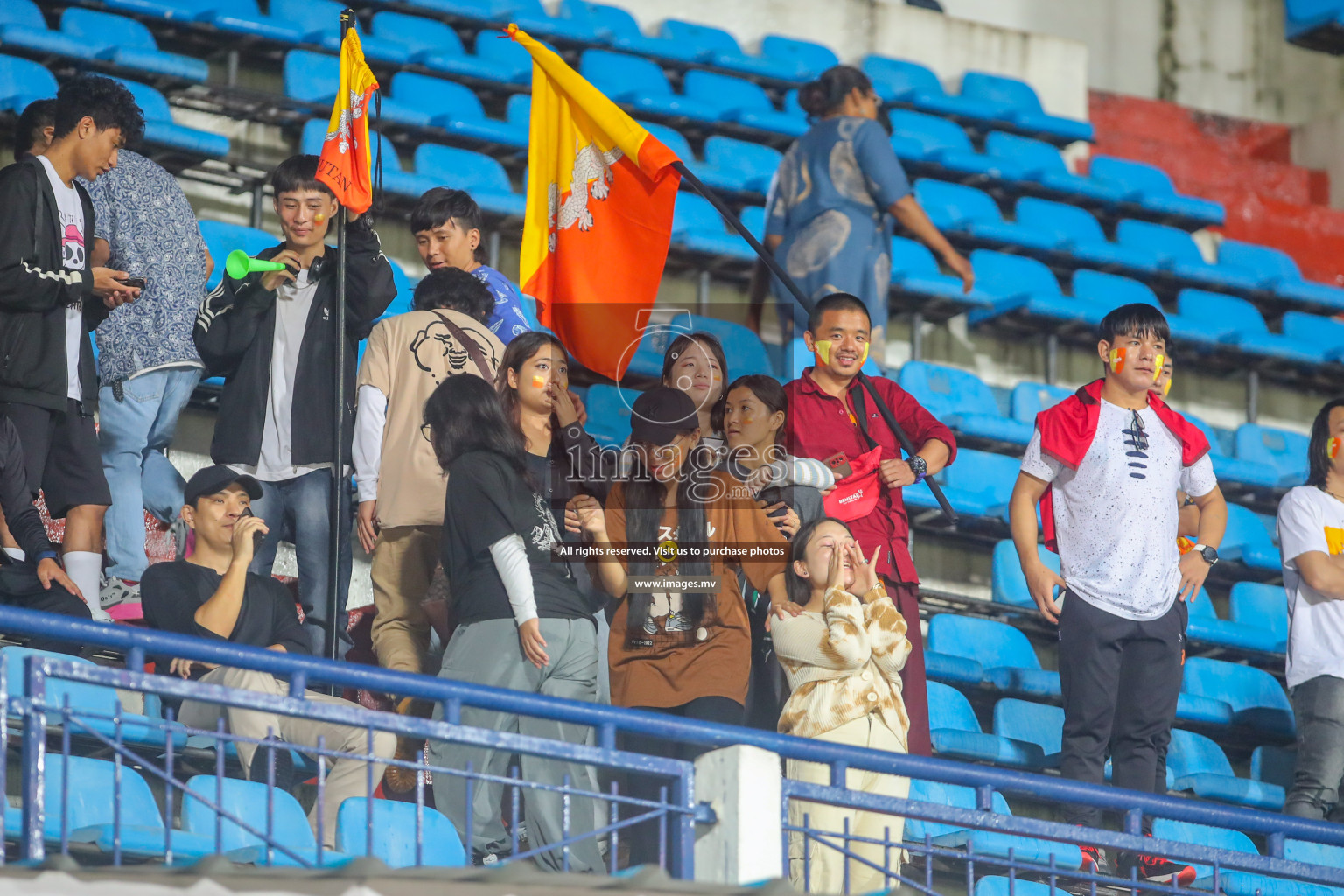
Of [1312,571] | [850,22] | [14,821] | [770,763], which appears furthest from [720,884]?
[850,22]

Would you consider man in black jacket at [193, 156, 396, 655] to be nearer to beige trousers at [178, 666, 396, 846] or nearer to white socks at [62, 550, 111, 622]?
white socks at [62, 550, 111, 622]

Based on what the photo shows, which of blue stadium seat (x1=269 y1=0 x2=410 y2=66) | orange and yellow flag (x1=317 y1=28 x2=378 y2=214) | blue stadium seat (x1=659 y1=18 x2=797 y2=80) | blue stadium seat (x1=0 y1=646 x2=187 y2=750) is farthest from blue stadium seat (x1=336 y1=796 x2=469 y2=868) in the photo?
blue stadium seat (x1=659 y1=18 x2=797 y2=80)

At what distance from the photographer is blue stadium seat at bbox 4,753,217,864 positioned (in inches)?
131

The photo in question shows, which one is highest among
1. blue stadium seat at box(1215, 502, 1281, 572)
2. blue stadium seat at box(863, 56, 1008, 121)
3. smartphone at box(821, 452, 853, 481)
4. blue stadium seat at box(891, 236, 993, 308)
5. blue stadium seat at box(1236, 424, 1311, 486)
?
blue stadium seat at box(863, 56, 1008, 121)

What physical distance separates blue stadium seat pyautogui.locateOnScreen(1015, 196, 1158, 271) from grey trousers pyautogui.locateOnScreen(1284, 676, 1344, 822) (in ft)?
11.3

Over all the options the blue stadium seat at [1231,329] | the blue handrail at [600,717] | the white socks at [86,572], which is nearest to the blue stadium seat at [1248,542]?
the blue stadium seat at [1231,329]

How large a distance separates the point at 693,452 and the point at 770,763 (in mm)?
1271

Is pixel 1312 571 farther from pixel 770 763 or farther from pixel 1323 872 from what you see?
pixel 770 763

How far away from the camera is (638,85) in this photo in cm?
825

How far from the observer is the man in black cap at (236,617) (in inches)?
152

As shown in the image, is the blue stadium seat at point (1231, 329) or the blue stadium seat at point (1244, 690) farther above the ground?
the blue stadium seat at point (1231, 329)

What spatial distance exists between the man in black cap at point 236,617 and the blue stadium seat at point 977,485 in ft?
8.62

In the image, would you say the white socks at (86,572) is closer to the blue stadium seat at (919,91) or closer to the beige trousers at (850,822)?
the beige trousers at (850,822)

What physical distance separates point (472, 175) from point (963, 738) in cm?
314
